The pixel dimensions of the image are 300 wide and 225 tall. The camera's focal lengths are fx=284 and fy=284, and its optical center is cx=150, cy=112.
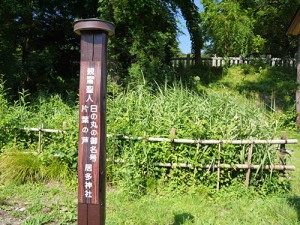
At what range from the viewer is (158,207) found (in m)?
3.82

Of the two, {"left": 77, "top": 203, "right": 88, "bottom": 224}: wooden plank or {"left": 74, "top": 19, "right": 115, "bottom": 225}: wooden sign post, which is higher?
{"left": 74, "top": 19, "right": 115, "bottom": 225}: wooden sign post

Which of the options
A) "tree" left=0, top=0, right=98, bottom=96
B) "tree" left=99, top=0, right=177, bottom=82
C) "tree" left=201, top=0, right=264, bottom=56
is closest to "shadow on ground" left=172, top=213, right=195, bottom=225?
"tree" left=99, top=0, right=177, bottom=82

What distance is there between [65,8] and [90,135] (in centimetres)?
1035

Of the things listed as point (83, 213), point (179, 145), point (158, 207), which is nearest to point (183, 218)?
point (158, 207)

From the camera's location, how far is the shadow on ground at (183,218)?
3.47m

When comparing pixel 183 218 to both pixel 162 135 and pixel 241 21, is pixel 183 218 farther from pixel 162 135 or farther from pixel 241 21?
pixel 241 21

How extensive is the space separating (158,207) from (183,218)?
16.4 inches

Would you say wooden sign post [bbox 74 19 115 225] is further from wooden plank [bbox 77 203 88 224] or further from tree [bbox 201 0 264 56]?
tree [bbox 201 0 264 56]

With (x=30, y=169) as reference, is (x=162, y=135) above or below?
above

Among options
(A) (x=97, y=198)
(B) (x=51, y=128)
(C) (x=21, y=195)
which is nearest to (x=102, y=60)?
(A) (x=97, y=198)

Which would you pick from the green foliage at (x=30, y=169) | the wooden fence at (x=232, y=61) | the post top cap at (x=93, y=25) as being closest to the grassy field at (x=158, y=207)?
the green foliage at (x=30, y=169)

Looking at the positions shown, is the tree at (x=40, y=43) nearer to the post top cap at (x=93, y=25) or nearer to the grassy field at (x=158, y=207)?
the grassy field at (x=158, y=207)

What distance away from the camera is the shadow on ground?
137 inches

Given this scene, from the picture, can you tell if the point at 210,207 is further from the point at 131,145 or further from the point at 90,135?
the point at 90,135
